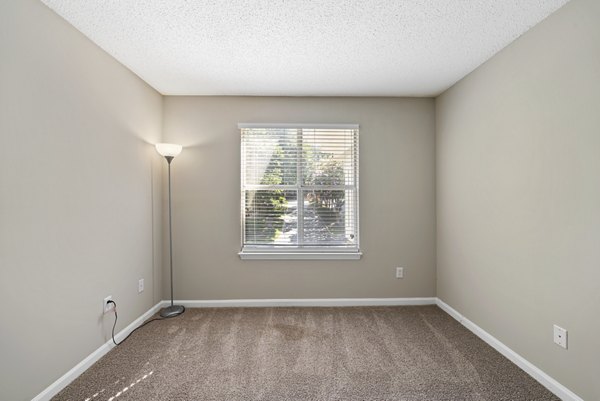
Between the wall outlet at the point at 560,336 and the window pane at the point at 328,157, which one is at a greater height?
the window pane at the point at 328,157

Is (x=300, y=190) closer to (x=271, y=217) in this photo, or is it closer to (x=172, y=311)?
(x=271, y=217)

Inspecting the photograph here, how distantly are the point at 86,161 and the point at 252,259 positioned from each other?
1.79 m

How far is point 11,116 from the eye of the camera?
1465 millimetres

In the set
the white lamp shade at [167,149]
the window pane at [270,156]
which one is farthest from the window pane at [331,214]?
the white lamp shade at [167,149]

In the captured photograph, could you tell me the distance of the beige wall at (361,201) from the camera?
310 cm

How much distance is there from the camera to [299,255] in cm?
310

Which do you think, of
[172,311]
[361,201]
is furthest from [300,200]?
[172,311]

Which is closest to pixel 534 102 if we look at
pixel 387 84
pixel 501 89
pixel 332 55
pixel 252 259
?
pixel 501 89

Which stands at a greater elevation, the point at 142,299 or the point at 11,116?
the point at 11,116

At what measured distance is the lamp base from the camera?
2.86m

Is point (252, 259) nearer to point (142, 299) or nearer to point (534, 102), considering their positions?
point (142, 299)

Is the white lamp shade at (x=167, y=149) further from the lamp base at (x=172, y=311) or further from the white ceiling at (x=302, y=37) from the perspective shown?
the lamp base at (x=172, y=311)

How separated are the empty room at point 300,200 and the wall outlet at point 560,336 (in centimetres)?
2

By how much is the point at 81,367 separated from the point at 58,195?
1226 mm
